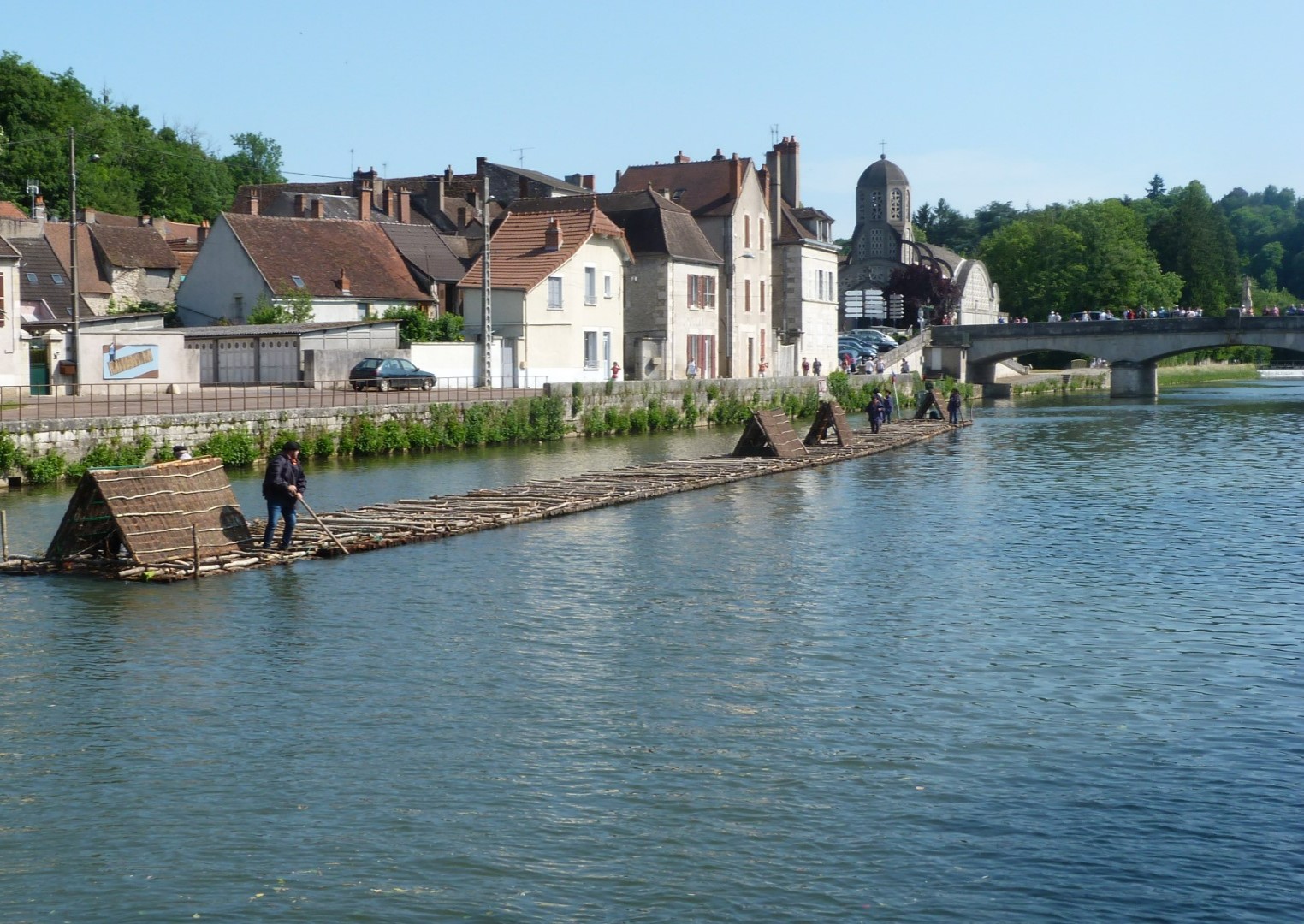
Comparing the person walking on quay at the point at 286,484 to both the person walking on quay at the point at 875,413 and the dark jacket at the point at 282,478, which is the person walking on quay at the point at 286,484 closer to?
the dark jacket at the point at 282,478

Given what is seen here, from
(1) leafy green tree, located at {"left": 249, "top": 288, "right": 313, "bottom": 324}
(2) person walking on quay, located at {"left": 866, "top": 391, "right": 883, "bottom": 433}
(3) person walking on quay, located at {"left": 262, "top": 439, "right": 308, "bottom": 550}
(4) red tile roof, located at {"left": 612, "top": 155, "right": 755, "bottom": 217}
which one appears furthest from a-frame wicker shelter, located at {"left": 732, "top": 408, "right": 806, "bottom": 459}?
(4) red tile roof, located at {"left": 612, "top": 155, "right": 755, "bottom": 217}

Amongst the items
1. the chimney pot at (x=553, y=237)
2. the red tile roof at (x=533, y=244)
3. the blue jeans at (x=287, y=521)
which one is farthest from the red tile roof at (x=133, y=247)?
the blue jeans at (x=287, y=521)

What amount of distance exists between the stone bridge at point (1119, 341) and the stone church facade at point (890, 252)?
33177mm

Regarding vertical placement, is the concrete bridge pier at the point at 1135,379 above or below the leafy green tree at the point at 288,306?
below

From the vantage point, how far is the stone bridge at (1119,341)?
85.8m

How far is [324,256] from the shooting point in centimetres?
6412

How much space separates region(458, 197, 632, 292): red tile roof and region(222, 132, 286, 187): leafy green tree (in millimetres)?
75670

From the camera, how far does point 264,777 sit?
12.4m

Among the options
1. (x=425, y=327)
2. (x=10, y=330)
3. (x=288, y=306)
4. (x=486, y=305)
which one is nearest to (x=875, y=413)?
(x=486, y=305)

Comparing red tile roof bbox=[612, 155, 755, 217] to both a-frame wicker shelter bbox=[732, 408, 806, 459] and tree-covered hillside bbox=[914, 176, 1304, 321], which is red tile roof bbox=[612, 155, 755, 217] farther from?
tree-covered hillside bbox=[914, 176, 1304, 321]

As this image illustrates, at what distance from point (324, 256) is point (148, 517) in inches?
1726

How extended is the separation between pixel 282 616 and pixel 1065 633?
957cm

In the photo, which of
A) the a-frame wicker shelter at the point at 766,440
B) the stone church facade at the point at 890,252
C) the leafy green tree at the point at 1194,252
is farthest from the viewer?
the leafy green tree at the point at 1194,252

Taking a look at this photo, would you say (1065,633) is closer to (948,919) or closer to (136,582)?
(948,919)
